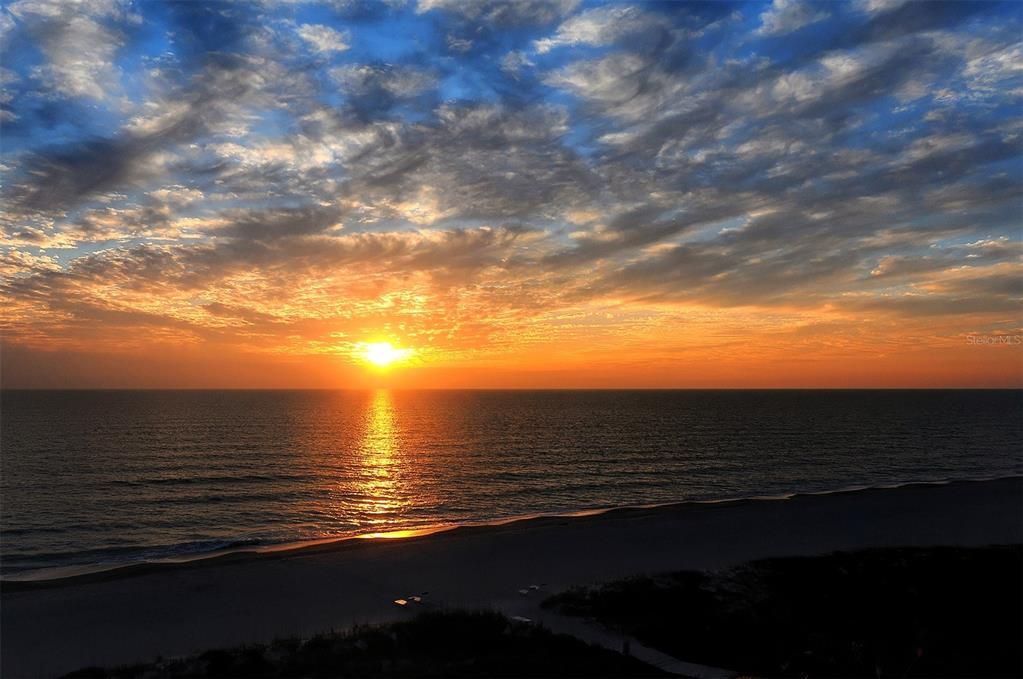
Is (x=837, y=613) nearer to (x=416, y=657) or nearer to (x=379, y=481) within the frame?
(x=416, y=657)

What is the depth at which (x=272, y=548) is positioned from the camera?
36438 millimetres

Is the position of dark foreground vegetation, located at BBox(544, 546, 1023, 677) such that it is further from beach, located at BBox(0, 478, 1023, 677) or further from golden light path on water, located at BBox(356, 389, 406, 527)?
golden light path on water, located at BBox(356, 389, 406, 527)

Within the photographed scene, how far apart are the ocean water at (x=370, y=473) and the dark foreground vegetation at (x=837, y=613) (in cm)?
2228

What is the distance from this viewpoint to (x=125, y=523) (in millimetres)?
42781

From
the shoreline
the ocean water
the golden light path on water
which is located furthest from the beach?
the golden light path on water

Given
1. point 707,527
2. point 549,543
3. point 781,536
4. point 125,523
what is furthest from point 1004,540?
point 125,523

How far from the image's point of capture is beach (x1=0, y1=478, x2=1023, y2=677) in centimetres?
2255

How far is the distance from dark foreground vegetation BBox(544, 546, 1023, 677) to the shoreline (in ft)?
53.3

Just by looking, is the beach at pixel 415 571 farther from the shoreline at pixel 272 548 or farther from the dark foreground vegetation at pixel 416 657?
the dark foreground vegetation at pixel 416 657

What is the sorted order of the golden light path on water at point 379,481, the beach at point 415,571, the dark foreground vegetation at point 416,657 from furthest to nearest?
the golden light path on water at point 379,481 → the beach at point 415,571 → the dark foreground vegetation at point 416,657

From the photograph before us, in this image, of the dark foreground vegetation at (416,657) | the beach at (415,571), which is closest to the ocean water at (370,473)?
the beach at (415,571)

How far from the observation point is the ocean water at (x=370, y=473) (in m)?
Answer: 41.8

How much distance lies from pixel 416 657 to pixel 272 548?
2203 cm

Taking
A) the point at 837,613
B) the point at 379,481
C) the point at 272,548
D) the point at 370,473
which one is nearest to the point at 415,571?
the point at 272,548
